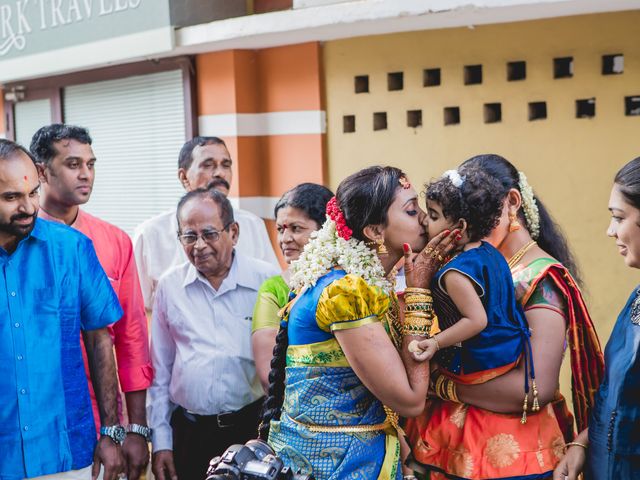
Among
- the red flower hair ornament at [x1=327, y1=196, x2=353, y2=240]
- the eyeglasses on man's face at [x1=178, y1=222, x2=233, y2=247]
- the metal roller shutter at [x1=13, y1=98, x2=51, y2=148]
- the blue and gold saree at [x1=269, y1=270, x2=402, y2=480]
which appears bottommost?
the blue and gold saree at [x1=269, y1=270, x2=402, y2=480]

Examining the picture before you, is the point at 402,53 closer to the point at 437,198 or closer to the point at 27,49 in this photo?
the point at 437,198

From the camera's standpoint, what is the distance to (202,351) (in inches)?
143

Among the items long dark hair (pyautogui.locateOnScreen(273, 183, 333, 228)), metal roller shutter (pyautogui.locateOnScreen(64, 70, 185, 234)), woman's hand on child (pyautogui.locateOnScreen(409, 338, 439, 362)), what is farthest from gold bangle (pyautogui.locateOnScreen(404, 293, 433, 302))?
metal roller shutter (pyautogui.locateOnScreen(64, 70, 185, 234))

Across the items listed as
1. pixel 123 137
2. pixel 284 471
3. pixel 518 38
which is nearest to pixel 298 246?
pixel 284 471

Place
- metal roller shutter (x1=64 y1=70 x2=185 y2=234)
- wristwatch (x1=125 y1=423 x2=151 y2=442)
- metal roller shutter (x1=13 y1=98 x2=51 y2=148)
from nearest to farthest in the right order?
wristwatch (x1=125 y1=423 x2=151 y2=442) → metal roller shutter (x1=64 y1=70 x2=185 y2=234) → metal roller shutter (x1=13 y1=98 x2=51 y2=148)

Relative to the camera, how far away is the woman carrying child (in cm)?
272

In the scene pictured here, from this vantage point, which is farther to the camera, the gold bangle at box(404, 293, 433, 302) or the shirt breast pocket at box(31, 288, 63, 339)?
the shirt breast pocket at box(31, 288, 63, 339)

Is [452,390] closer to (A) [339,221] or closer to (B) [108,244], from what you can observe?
(A) [339,221]

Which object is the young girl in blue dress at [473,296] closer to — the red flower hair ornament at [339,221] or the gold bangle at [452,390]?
the gold bangle at [452,390]

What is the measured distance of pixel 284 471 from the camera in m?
2.60

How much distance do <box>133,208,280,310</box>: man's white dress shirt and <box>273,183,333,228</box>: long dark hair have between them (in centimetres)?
125

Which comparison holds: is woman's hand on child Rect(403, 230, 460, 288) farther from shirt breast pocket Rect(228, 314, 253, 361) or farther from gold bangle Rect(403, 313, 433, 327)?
shirt breast pocket Rect(228, 314, 253, 361)

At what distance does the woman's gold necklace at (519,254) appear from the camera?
2.99m

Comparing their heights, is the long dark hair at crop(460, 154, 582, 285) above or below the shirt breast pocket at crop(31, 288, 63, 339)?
above
